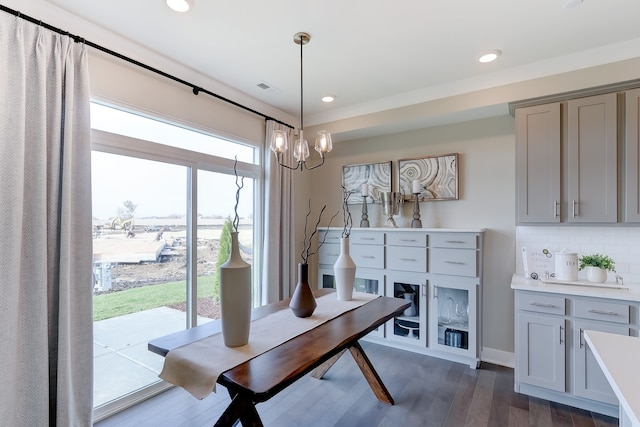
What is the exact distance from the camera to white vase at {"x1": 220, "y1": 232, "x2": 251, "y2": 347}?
4.92 feet

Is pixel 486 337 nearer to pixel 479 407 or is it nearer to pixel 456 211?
pixel 479 407

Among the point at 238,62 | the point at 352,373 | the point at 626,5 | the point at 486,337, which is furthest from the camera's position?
the point at 486,337

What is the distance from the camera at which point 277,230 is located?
364 centimetres

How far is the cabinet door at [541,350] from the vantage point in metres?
2.46

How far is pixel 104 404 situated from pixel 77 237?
50.5 inches

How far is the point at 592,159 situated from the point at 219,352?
3088mm

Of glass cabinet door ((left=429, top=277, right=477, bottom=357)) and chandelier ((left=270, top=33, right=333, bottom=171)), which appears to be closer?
chandelier ((left=270, top=33, right=333, bottom=171))

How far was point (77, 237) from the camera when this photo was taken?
2.04 m

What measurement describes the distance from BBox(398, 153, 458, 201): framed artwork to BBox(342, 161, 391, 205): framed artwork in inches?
7.0

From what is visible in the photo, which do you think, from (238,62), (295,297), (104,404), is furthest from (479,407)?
(238,62)

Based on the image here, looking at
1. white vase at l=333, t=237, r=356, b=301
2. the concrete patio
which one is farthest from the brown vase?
the concrete patio

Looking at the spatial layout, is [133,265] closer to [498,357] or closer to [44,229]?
[44,229]

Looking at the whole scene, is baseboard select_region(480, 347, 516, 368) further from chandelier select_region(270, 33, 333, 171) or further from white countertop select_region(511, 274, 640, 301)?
chandelier select_region(270, 33, 333, 171)

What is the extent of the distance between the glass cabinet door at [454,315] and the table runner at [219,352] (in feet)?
5.38
